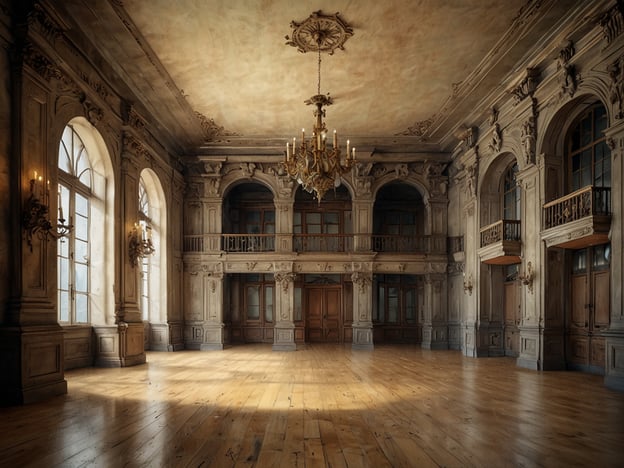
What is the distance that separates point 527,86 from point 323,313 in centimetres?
1076

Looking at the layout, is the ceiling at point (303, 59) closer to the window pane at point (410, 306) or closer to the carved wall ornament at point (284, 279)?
the carved wall ornament at point (284, 279)

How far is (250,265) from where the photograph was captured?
15.9 m

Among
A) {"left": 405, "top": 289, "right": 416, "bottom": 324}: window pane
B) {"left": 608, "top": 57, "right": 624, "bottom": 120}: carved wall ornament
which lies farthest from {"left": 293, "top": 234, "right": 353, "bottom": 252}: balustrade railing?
{"left": 608, "top": 57, "right": 624, "bottom": 120}: carved wall ornament

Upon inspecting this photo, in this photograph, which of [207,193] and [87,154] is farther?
[207,193]

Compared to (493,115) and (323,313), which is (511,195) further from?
(323,313)

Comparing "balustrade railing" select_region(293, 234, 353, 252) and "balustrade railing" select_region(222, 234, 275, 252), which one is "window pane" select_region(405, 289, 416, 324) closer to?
"balustrade railing" select_region(293, 234, 353, 252)

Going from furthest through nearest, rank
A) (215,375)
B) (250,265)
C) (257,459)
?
(250,265) → (215,375) → (257,459)

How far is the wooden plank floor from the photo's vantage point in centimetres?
Result: 419

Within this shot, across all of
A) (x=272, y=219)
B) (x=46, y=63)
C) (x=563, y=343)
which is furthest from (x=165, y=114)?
(x=563, y=343)

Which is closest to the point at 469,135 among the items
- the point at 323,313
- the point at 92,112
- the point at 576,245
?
the point at 576,245

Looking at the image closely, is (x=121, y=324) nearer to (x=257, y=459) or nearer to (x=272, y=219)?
(x=257, y=459)

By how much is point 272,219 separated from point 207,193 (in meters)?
3.26

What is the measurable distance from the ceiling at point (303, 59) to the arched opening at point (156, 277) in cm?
214

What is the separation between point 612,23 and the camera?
7.83 metres
